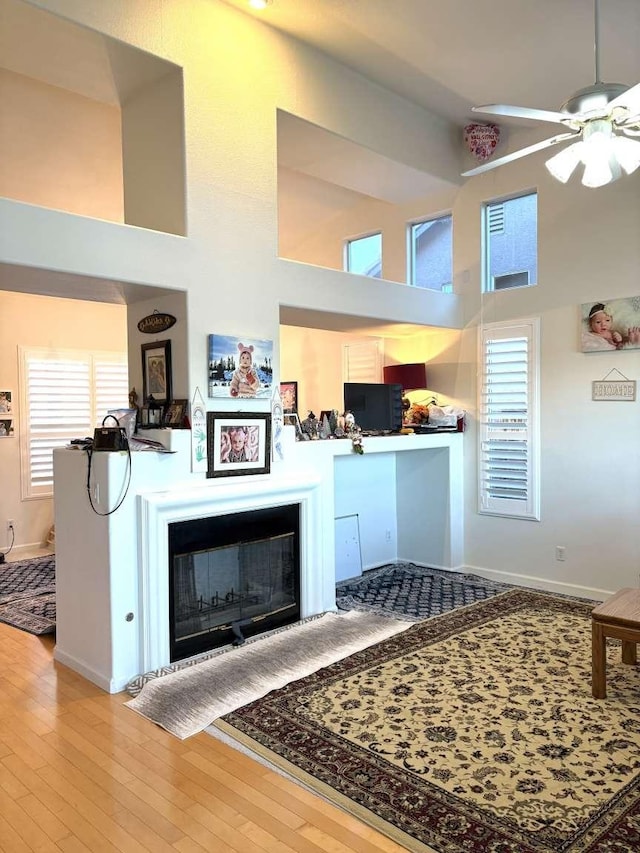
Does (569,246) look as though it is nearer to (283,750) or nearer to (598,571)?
(598,571)

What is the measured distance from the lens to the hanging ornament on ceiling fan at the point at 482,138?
5961mm

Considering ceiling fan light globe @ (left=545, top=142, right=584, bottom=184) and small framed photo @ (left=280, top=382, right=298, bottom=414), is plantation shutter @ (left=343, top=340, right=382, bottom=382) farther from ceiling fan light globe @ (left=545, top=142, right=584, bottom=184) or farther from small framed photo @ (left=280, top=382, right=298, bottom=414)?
ceiling fan light globe @ (left=545, top=142, right=584, bottom=184)

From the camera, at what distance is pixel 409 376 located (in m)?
6.52

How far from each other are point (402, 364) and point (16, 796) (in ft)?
16.6

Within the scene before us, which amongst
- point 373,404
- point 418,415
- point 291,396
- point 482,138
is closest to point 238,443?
point 373,404

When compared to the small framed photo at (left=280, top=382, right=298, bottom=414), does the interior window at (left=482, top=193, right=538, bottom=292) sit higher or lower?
higher

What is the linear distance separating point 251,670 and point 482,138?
5.00m

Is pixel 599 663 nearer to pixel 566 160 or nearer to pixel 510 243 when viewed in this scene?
pixel 566 160

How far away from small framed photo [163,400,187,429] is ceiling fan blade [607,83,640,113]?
2.84 metres

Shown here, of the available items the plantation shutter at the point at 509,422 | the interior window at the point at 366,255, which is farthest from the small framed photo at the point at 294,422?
the interior window at the point at 366,255

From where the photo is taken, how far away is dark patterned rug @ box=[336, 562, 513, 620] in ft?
17.2

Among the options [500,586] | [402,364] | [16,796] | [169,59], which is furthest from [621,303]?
[16,796]

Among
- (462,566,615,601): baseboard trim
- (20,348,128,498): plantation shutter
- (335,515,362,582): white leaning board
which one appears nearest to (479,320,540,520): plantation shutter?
(462,566,615,601): baseboard trim

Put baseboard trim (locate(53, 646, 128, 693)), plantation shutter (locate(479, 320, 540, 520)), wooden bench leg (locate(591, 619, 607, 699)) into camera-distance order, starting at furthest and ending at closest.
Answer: plantation shutter (locate(479, 320, 540, 520))
baseboard trim (locate(53, 646, 128, 693))
wooden bench leg (locate(591, 619, 607, 699))
